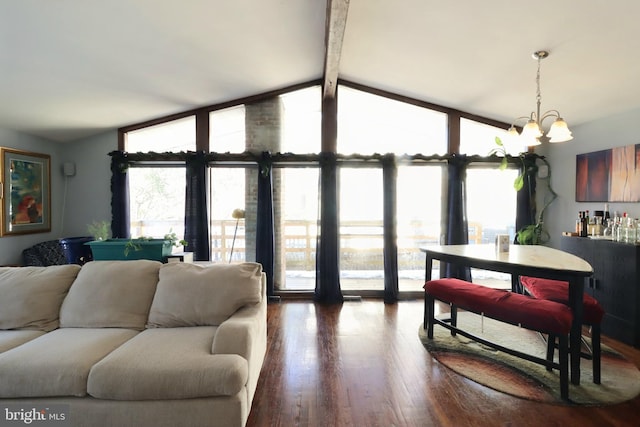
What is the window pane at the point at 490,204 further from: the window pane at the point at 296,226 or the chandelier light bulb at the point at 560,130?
the window pane at the point at 296,226

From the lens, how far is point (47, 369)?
64.9 inches

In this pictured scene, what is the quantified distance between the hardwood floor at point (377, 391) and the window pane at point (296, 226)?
4.12 ft

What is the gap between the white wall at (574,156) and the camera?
129 inches

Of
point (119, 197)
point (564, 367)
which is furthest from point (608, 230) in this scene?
point (119, 197)

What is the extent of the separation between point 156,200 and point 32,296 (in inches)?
91.7

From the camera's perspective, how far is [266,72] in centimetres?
376

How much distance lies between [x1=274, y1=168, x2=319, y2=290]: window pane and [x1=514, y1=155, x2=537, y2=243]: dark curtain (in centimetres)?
278

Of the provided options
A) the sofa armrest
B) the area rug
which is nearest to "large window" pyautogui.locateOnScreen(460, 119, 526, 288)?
the area rug

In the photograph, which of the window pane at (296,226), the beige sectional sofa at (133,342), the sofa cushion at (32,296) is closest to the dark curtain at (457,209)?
the window pane at (296,226)

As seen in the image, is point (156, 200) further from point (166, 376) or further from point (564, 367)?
point (564, 367)

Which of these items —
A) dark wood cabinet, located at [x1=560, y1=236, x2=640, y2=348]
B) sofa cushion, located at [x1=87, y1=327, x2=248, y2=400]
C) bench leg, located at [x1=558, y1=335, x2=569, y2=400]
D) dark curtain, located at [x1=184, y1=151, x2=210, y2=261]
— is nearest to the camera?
sofa cushion, located at [x1=87, y1=327, x2=248, y2=400]

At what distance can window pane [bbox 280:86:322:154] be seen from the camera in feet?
14.4

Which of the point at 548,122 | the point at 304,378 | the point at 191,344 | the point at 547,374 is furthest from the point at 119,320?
the point at 548,122

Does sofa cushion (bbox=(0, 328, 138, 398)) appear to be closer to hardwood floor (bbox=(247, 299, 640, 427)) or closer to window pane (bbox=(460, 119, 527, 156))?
hardwood floor (bbox=(247, 299, 640, 427))
